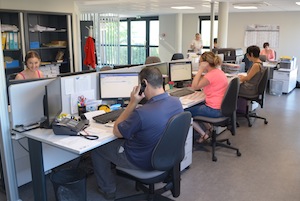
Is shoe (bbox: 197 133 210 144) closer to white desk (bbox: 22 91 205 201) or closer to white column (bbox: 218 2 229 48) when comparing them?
white desk (bbox: 22 91 205 201)

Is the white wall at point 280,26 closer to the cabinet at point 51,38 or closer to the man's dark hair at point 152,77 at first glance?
the cabinet at point 51,38

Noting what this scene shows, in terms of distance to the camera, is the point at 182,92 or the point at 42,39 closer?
the point at 182,92

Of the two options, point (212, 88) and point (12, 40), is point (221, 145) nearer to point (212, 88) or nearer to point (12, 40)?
point (212, 88)

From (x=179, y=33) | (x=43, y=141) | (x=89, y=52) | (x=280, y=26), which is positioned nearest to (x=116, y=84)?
(x=43, y=141)

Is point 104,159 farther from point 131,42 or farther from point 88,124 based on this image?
point 131,42

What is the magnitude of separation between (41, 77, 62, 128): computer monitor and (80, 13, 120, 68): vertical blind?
9177 millimetres

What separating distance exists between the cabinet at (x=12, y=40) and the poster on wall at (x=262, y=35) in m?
7.13

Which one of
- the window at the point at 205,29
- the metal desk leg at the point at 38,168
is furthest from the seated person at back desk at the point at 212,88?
the window at the point at 205,29

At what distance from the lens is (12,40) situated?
5.43 metres

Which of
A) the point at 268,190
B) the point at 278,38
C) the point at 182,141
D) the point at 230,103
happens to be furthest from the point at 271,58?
the point at 182,141

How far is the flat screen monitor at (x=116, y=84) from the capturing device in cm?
327

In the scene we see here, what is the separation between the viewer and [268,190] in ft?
9.71

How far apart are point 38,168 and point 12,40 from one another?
3796mm

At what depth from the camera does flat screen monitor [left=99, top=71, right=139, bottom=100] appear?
10.7ft
